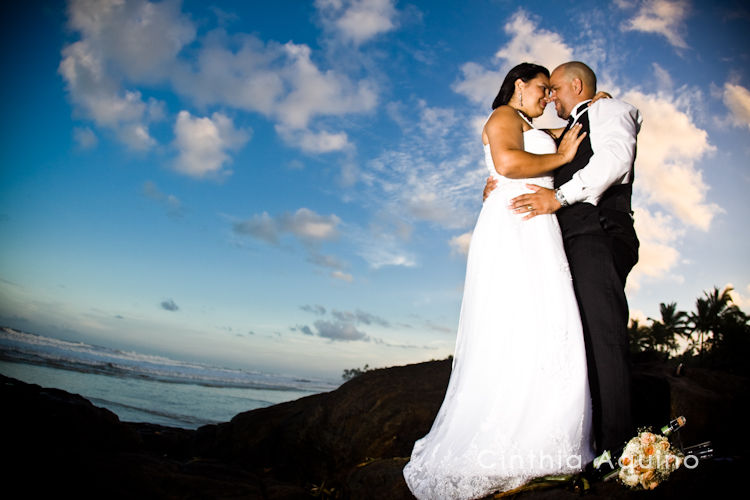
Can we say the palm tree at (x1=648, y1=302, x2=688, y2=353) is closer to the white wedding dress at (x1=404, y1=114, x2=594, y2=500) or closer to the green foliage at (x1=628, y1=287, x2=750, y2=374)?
the green foliage at (x1=628, y1=287, x2=750, y2=374)

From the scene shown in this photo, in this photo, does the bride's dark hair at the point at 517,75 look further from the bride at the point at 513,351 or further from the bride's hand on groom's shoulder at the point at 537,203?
the bride's hand on groom's shoulder at the point at 537,203

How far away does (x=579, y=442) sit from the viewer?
2.54 metres

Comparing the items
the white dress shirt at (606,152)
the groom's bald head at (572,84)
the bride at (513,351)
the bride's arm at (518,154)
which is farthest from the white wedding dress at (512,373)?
the groom's bald head at (572,84)

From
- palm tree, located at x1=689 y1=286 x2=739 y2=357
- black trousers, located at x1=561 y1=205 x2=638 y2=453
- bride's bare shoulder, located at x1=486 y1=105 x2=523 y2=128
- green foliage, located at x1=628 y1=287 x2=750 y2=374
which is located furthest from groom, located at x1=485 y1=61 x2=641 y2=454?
palm tree, located at x1=689 y1=286 x2=739 y2=357

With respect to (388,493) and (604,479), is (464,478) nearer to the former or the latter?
(604,479)

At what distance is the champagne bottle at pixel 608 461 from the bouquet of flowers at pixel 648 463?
0.69ft

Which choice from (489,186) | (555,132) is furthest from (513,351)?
(555,132)

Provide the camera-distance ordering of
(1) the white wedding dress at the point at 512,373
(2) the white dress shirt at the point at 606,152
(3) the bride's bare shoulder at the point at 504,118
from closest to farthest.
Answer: (1) the white wedding dress at the point at 512,373
(2) the white dress shirt at the point at 606,152
(3) the bride's bare shoulder at the point at 504,118

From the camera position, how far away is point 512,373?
2861mm

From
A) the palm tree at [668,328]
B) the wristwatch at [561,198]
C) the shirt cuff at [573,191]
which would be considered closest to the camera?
the shirt cuff at [573,191]

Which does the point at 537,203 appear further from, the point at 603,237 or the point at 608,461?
the point at 608,461

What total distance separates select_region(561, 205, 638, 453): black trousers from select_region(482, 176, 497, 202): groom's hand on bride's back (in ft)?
2.52

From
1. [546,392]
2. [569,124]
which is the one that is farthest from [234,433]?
[569,124]

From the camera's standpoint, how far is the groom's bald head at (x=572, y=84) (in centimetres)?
354
